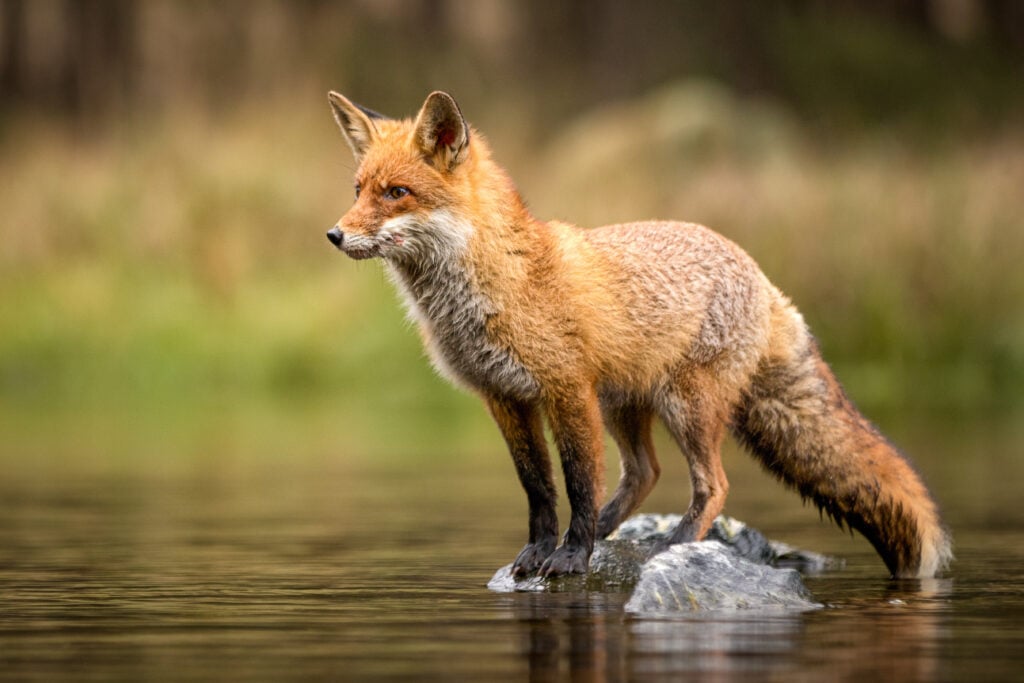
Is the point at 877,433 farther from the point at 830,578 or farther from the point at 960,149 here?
the point at 960,149

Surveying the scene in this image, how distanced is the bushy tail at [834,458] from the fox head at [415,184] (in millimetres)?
1928

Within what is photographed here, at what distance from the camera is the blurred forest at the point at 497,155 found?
21172 millimetres

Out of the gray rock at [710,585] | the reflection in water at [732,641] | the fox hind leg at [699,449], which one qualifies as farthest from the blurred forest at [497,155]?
the reflection in water at [732,641]

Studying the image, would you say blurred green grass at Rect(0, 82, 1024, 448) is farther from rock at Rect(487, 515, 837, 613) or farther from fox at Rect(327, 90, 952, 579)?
rock at Rect(487, 515, 837, 613)

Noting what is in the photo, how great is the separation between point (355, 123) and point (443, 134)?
50cm

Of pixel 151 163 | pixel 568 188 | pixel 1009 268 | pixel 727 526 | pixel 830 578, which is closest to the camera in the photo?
pixel 830 578

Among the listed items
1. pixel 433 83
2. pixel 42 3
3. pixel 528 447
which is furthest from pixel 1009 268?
pixel 42 3

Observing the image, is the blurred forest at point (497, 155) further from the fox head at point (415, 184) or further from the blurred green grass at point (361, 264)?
the fox head at point (415, 184)

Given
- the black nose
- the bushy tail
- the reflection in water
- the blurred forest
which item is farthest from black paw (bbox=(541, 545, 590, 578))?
the blurred forest

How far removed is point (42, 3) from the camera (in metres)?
30.9

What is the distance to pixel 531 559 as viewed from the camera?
8461 mm

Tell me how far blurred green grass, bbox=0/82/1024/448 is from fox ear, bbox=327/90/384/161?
32.4 feet

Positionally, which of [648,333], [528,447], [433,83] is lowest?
[528,447]

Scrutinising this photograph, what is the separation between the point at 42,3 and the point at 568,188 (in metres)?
12.4
